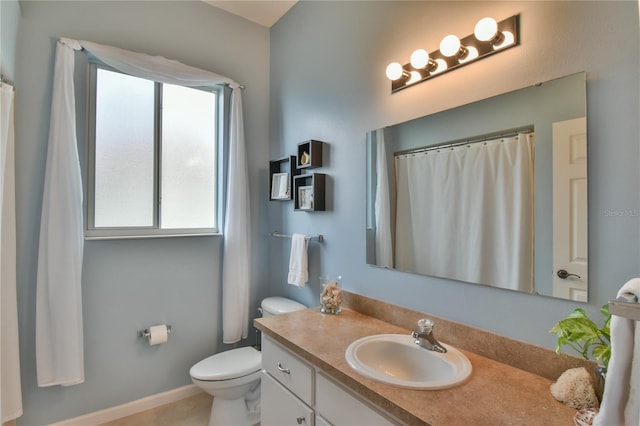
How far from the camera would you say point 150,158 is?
226 cm

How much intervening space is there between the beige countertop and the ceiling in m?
2.39

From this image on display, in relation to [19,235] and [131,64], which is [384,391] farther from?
[131,64]

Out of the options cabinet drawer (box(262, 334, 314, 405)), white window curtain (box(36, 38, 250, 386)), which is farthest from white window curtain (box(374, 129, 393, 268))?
white window curtain (box(36, 38, 250, 386))

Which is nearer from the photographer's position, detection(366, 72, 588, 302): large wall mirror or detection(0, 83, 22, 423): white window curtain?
detection(366, 72, 588, 302): large wall mirror

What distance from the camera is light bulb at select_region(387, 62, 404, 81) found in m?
1.53

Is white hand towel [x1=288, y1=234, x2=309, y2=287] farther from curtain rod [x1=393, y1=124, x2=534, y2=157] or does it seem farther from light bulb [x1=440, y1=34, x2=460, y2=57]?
light bulb [x1=440, y1=34, x2=460, y2=57]

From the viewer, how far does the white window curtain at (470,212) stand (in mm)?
1154

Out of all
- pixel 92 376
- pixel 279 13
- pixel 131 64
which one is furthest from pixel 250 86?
pixel 92 376

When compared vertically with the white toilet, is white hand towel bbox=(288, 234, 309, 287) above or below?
above

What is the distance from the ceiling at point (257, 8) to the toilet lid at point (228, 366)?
101 inches

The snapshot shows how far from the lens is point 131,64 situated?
81.1 inches

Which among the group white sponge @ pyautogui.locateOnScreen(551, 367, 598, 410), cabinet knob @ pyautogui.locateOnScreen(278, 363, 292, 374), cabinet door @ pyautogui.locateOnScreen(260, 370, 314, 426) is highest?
white sponge @ pyautogui.locateOnScreen(551, 367, 598, 410)

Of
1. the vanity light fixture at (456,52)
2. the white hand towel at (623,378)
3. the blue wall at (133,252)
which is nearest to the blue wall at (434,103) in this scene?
the vanity light fixture at (456,52)

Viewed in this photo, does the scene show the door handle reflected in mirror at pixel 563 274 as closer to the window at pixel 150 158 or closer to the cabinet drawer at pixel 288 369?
the cabinet drawer at pixel 288 369
